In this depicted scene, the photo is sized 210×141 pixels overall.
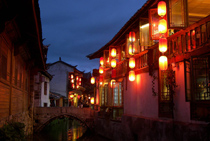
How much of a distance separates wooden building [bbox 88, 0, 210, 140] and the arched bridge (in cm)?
768

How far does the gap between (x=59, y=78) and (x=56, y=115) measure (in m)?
25.2

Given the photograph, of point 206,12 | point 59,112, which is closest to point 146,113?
point 206,12

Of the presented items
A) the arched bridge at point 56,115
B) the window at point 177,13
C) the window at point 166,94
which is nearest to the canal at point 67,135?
the arched bridge at point 56,115

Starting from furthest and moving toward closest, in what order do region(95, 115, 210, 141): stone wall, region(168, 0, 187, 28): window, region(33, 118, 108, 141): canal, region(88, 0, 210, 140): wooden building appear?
region(33, 118, 108, 141): canal
region(168, 0, 187, 28): window
region(95, 115, 210, 141): stone wall
region(88, 0, 210, 140): wooden building

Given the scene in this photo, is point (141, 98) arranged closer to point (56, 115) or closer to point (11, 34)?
point (11, 34)

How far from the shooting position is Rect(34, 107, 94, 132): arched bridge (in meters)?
26.9

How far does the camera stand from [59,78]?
172 ft

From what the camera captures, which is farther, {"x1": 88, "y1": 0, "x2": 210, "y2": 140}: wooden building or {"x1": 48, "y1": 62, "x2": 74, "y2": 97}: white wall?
{"x1": 48, "y1": 62, "x2": 74, "y2": 97}: white wall

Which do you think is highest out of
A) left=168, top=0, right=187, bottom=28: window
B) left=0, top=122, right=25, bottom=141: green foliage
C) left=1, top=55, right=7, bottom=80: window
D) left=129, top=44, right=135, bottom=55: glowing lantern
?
left=168, top=0, right=187, bottom=28: window

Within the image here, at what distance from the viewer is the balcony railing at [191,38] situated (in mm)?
9555

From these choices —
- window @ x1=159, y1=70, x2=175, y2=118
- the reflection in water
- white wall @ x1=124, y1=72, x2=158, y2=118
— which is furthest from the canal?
window @ x1=159, y1=70, x2=175, y2=118

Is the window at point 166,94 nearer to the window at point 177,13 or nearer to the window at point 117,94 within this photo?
the window at point 177,13

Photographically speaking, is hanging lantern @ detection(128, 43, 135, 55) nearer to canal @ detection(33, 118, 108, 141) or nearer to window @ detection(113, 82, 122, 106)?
window @ detection(113, 82, 122, 106)

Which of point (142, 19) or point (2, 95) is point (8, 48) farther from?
point (142, 19)
